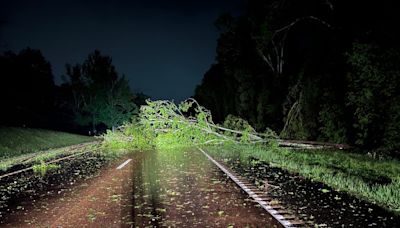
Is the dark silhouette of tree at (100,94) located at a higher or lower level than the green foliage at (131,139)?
higher

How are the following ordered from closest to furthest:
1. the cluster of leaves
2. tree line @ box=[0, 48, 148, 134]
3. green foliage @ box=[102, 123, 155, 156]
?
the cluster of leaves < green foliage @ box=[102, 123, 155, 156] < tree line @ box=[0, 48, 148, 134]

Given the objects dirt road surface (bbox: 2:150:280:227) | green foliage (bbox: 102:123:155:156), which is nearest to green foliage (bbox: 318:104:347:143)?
green foliage (bbox: 102:123:155:156)

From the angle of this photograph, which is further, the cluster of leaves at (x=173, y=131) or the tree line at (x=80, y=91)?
the tree line at (x=80, y=91)

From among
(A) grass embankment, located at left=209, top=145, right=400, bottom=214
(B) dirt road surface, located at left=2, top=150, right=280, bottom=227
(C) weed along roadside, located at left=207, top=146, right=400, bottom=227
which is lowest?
(B) dirt road surface, located at left=2, top=150, right=280, bottom=227

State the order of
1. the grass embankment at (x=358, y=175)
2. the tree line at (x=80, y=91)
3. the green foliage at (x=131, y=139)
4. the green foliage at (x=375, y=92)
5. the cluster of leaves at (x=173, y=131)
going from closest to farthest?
the grass embankment at (x=358, y=175), the green foliage at (x=375, y=92), the cluster of leaves at (x=173, y=131), the green foliage at (x=131, y=139), the tree line at (x=80, y=91)

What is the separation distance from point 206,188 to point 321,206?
283 cm

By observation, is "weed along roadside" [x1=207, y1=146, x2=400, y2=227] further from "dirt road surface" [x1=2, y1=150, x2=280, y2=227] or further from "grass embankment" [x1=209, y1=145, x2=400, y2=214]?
"dirt road surface" [x1=2, y1=150, x2=280, y2=227]

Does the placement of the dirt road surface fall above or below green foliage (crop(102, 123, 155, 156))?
below

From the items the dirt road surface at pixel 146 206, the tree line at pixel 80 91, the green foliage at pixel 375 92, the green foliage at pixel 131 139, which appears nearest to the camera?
the dirt road surface at pixel 146 206

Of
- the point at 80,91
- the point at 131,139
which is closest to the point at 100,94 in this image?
the point at 80,91

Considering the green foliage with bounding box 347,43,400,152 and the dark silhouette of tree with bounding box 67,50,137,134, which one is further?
the dark silhouette of tree with bounding box 67,50,137,134

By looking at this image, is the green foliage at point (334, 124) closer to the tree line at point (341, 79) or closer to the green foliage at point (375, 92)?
the tree line at point (341, 79)

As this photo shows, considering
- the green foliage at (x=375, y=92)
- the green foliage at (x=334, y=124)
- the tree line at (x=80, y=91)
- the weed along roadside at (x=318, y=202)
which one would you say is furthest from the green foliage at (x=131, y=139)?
the tree line at (x=80, y=91)

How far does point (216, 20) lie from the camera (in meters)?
45.3
